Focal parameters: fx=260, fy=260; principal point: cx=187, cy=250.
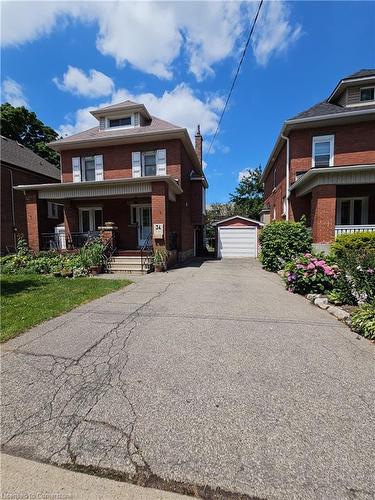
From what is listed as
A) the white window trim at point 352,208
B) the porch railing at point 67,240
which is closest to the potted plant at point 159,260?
the porch railing at point 67,240

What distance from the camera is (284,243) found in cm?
1166

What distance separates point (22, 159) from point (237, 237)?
17.8m

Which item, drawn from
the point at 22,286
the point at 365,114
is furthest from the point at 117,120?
the point at 365,114

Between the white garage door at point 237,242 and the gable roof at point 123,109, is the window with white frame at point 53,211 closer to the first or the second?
the gable roof at point 123,109

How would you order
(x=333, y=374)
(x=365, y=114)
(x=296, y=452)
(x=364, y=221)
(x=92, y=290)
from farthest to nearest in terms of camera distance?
1. (x=364, y=221)
2. (x=365, y=114)
3. (x=92, y=290)
4. (x=333, y=374)
5. (x=296, y=452)

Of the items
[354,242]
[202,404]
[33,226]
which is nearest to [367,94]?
[354,242]

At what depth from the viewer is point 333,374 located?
10.4 feet

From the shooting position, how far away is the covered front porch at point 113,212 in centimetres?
1201

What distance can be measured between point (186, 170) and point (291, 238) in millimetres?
8835

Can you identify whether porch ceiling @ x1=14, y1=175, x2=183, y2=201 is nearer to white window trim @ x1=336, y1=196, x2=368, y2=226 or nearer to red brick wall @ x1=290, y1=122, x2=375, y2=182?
red brick wall @ x1=290, y1=122, x2=375, y2=182

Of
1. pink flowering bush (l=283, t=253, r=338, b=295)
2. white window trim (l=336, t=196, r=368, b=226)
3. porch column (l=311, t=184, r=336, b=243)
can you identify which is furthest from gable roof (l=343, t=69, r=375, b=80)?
pink flowering bush (l=283, t=253, r=338, b=295)

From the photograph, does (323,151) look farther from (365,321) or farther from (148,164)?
(365,321)

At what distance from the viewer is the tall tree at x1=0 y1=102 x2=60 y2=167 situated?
30.5 m

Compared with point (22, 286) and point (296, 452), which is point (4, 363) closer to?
point (296, 452)
